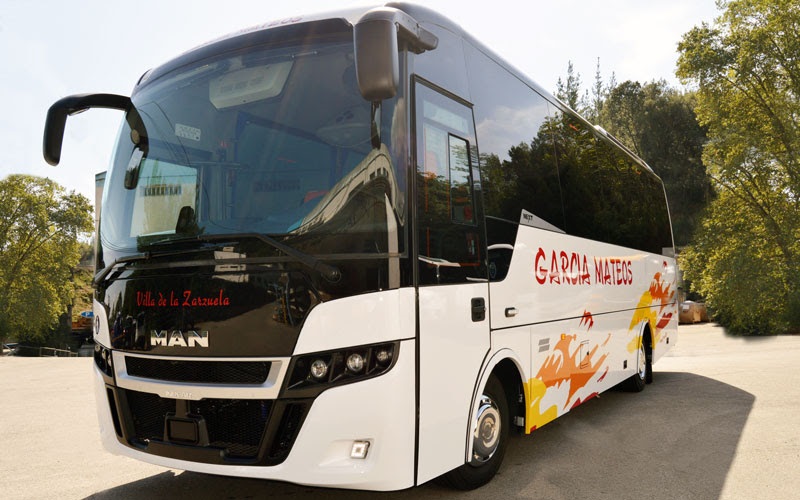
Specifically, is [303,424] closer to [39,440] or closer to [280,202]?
[280,202]

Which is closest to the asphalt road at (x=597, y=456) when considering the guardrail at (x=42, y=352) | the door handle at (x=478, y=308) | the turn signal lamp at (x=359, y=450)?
the turn signal lamp at (x=359, y=450)

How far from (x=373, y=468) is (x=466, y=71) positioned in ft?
9.88

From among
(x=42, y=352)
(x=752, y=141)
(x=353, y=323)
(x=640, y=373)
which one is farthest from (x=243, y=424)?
(x=42, y=352)

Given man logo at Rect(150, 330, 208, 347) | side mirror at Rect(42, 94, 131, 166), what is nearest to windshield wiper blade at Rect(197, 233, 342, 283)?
man logo at Rect(150, 330, 208, 347)

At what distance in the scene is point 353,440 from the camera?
3.78 meters

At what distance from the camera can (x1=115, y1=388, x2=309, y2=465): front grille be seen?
12.5 feet

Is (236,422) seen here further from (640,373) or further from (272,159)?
(640,373)

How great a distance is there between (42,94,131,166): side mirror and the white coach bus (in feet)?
0.05

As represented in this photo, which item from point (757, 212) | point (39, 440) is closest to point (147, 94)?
point (39, 440)

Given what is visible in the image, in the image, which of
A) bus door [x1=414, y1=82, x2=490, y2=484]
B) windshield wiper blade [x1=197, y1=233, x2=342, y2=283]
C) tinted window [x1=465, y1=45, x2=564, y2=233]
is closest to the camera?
windshield wiper blade [x1=197, y1=233, x2=342, y2=283]

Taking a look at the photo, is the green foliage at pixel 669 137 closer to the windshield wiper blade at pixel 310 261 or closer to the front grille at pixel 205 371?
the windshield wiper blade at pixel 310 261

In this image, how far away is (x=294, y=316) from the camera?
3781mm

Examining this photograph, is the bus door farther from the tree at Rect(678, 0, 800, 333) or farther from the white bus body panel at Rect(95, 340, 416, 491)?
the tree at Rect(678, 0, 800, 333)

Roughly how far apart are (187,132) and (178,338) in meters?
1.39
